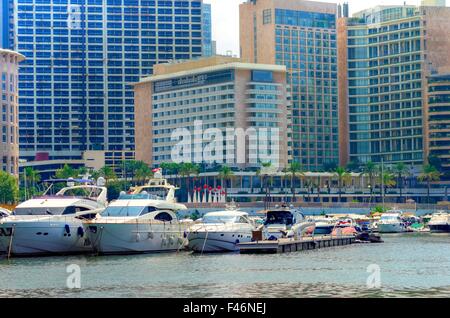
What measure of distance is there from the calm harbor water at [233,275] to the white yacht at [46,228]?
7.92 ft

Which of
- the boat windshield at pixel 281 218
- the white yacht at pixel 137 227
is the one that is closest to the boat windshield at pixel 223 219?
the white yacht at pixel 137 227

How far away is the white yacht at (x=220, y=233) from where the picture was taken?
102 m

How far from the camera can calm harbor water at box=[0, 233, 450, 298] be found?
68531 mm

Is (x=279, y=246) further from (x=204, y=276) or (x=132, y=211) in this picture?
(x=204, y=276)

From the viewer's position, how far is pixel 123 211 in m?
103

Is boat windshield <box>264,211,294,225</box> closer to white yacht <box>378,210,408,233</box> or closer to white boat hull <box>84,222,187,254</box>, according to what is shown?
white boat hull <box>84,222,187,254</box>

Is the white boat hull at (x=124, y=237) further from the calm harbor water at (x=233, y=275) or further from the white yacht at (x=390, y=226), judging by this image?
the white yacht at (x=390, y=226)

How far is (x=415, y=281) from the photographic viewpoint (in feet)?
247

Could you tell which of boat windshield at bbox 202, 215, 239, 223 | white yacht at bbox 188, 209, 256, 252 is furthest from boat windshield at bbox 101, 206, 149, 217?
boat windshield at bbox 202, 215, 239, 223

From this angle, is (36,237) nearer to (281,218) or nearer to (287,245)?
(287,245)

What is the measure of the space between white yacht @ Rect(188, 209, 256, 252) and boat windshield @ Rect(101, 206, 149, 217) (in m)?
5.16
